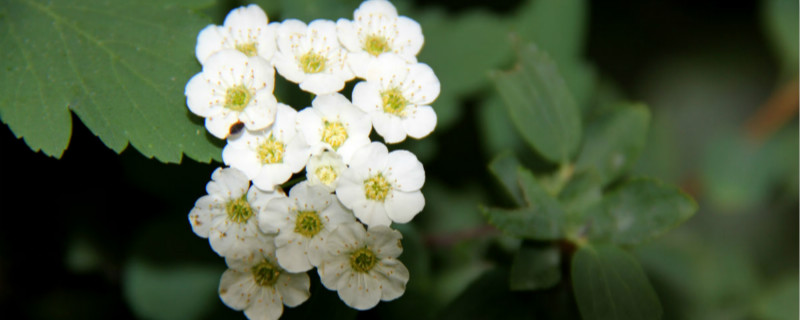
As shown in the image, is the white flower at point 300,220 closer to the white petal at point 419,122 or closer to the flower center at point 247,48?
the white petal at point 419,122

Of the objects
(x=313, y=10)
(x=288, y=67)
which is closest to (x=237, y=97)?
(x=288, y=67)

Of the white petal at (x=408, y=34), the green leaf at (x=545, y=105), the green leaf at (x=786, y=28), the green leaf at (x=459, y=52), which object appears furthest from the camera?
the green leaf at (x=786, y=28)

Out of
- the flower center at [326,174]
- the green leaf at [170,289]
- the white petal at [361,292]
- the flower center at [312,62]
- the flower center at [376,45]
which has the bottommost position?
the green leaf at [170,289]

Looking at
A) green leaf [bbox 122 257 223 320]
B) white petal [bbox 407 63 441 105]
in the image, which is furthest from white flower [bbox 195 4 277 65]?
green leaf [bbox 122 257 223 320]

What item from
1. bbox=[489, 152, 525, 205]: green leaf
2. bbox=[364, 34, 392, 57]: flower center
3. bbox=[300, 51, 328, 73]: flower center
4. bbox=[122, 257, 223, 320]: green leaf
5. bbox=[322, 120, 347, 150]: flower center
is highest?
bbox=[364, 34, 392, 57]: flower center


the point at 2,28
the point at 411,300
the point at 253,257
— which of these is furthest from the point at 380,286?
the point at 2,28

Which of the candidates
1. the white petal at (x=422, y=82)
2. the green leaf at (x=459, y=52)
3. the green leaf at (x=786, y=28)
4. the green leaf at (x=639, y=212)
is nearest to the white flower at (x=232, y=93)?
the white petal at (x=422, y=82)

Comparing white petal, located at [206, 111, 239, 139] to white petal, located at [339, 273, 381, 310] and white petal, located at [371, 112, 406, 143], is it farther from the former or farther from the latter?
white petal, located at [339, 273, 381, 310]

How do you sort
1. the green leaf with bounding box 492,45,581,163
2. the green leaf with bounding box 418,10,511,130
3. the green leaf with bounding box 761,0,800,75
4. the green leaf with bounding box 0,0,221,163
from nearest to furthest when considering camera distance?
the green leaf with bounding box 0,0,221,163 → the green leaf with bounding box 492,45,581,163 → the green leaf with bounding box 418,10,511,130 → the green leaf with bounding box 761,0,800,75
